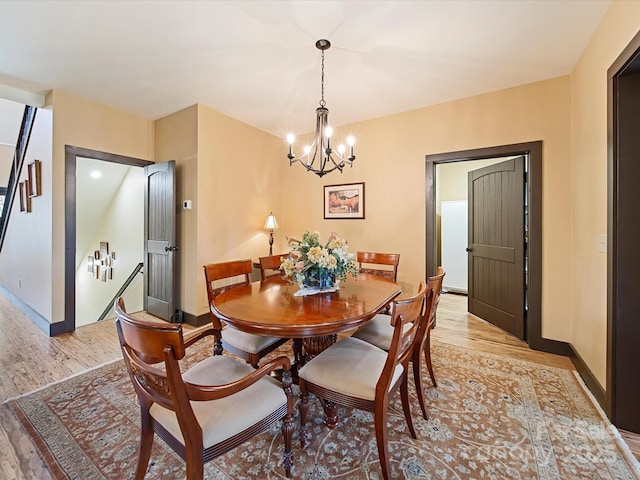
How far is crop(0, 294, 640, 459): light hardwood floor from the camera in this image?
2.27 metres

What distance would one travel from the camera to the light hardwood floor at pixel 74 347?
2273 millimetres

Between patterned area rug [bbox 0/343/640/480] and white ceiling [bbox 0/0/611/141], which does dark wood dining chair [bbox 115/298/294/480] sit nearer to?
patterned area rug [bbox 0/343/640/480]

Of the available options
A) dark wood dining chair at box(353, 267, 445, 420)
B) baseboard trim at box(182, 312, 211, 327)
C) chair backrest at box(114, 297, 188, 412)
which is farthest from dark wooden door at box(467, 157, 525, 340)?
baseboard trim at box(182, 312, 211, 327)

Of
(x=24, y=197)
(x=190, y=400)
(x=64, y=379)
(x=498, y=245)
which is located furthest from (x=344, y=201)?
(x=24, y=197)

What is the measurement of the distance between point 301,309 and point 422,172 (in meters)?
2.54

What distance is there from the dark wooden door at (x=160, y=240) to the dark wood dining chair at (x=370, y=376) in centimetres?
266

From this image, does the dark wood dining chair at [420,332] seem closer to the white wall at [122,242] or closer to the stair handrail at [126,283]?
the stair handrail at [126,283]

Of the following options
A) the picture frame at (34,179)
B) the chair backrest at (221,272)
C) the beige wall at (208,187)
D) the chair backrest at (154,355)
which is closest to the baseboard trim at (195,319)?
the beige wall at (208,187)

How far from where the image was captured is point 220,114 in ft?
11.7

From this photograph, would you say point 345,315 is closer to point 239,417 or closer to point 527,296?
point 239,417

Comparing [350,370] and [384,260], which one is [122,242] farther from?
[350,370]

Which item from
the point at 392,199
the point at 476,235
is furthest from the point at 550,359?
the point at 392,199

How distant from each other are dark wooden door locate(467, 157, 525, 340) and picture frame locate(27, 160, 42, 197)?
17.9 feet

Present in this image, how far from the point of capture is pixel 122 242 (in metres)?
4.86
